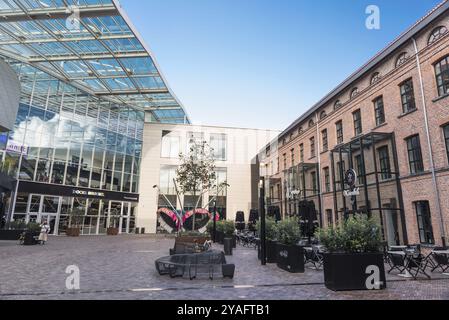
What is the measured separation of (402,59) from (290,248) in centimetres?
1339

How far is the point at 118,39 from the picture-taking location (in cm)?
2031

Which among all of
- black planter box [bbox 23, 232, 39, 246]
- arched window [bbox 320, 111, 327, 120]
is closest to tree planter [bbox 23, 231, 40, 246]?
black planter box [bbox 23, 232, 39, 246]

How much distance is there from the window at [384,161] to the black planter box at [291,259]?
928cm

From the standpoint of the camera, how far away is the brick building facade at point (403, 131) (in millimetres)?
12758

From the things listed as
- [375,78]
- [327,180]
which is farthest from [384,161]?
[327,180]

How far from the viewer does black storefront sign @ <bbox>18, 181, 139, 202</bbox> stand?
2520 centimetres

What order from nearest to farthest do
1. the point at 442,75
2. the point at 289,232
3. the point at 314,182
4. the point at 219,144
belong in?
the point at 289,232
the point at 442,75
the point at 314,182
the point at 219,144

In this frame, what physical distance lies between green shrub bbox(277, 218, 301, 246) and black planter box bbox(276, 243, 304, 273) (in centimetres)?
25

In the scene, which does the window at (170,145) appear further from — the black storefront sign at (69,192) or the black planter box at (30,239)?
the black planter box at (30,239)

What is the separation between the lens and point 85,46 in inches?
843

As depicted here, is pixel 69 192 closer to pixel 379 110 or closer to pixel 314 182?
pixel 314 182

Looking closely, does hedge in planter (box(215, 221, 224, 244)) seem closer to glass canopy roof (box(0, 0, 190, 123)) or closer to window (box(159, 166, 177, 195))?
glass canopy roof (box(0, 0, 190, 123))
